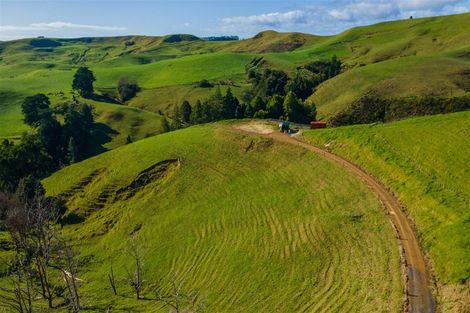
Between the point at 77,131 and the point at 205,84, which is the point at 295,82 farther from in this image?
the point at 77,131

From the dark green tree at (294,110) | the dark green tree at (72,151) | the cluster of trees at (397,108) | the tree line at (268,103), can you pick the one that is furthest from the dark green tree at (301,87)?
the dark green tree at (72,151)

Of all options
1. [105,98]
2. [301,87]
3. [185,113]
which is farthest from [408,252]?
[105,98]

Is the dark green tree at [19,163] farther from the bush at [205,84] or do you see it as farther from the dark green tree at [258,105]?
the bush at [205,84]

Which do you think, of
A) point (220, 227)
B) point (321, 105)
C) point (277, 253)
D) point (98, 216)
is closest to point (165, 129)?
point (321, 105)

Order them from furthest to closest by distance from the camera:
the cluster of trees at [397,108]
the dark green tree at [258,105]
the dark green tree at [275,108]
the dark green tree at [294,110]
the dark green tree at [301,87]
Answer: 1. the dark green tree at [301,87]
2. the dark green tree at [258,105]
3. the dark green tree at [275,108]
4. the dark green tree at [294,110]
5. the cluster of trees at [397,108]

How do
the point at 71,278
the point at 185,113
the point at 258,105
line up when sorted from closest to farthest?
the point at 71,278 < the point at 258,105 < the point at 185,113

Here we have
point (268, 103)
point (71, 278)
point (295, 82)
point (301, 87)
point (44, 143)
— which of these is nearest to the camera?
point (71, 278)

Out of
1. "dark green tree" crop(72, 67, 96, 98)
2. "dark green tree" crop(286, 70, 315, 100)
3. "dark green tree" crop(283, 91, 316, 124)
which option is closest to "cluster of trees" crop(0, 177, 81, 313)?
"dark green tree" crop(283, 91, 316, 124)
